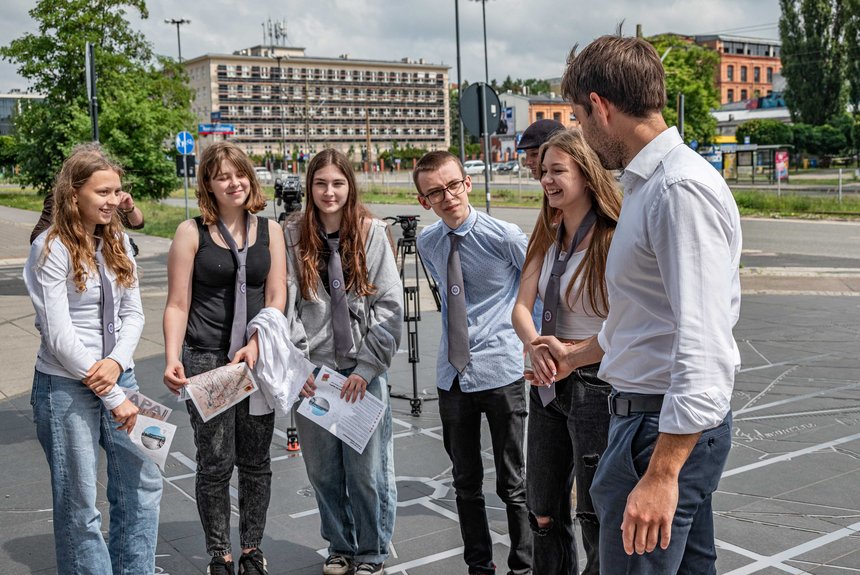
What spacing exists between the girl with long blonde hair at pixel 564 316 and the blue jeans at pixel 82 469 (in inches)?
64.4

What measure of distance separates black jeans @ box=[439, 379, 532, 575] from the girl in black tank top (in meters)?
0.87

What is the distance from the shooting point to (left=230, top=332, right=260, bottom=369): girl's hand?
3.71 m

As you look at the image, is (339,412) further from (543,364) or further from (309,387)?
(543,364)

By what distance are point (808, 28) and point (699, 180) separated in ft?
250

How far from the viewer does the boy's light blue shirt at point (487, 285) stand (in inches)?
148

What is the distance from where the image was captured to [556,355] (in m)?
3.11

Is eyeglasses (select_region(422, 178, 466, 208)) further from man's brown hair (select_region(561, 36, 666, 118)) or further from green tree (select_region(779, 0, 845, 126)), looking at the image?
green tree (select_region(779, 0, 845, 126))

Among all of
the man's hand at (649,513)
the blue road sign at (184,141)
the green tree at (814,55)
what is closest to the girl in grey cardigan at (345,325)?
the man's hand at (649,513)

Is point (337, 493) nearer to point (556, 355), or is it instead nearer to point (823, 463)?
point (556, 355)

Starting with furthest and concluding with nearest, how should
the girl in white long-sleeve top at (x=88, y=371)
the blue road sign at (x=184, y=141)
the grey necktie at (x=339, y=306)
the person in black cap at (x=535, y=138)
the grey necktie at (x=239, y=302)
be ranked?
the blue road sign at (x=184, y=141)
the person in black cap at (x=535, y=138)
the grey necktie at (x=339, y=306)
the grey necktie at (x=239, y=302)
the girl in white long-sleeve top at (x=88, y=371)

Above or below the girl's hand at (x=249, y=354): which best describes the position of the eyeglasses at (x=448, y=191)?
above

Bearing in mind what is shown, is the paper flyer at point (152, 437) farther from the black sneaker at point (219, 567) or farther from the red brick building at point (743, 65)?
the red brick building at point (743, 65)

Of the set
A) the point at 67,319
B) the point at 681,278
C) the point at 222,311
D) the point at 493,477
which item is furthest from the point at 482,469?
the point at 681,278

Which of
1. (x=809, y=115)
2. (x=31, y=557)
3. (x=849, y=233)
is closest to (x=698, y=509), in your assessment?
(x=31, y=557)
